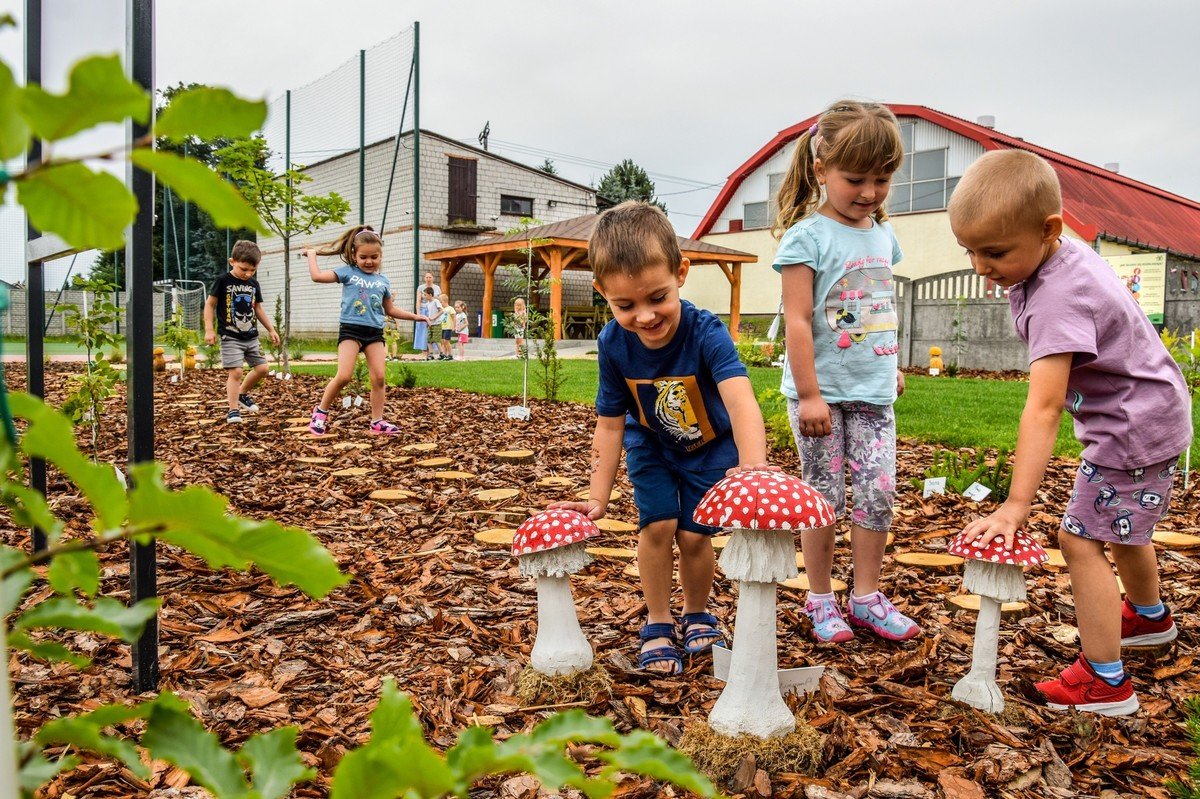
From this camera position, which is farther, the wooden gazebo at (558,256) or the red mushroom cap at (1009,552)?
the wooden gazebo at (558,256)

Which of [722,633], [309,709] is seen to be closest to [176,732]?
[309,709]

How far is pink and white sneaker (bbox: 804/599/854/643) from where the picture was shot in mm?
2441

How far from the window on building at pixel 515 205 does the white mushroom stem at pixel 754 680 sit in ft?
82.9

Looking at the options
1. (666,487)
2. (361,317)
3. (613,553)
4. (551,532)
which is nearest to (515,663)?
(551,532)

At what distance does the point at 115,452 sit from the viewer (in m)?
5.15

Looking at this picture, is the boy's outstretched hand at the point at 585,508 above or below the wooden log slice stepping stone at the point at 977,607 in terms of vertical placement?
above

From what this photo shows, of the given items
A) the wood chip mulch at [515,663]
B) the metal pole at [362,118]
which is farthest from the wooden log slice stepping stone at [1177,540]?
the metal pole at [362,118]

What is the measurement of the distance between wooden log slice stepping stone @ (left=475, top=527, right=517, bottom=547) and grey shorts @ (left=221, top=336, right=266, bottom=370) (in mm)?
4066

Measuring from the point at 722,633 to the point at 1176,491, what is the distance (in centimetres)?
306

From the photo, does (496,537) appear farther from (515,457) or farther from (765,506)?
(765,506)

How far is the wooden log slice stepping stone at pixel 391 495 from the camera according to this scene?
160 inches

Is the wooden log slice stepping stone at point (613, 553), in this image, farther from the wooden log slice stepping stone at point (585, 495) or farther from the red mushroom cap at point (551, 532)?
the red mushroom cap at point (551, 532)

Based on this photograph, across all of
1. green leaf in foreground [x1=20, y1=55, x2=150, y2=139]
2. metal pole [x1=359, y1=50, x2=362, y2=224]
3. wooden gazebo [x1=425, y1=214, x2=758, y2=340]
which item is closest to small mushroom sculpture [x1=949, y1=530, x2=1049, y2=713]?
green leaf in foreground [x1=20, y1=55, x2=150, y2=139]

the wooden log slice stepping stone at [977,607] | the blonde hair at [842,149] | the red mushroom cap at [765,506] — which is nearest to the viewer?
the red mushroom cap at [765,506]
